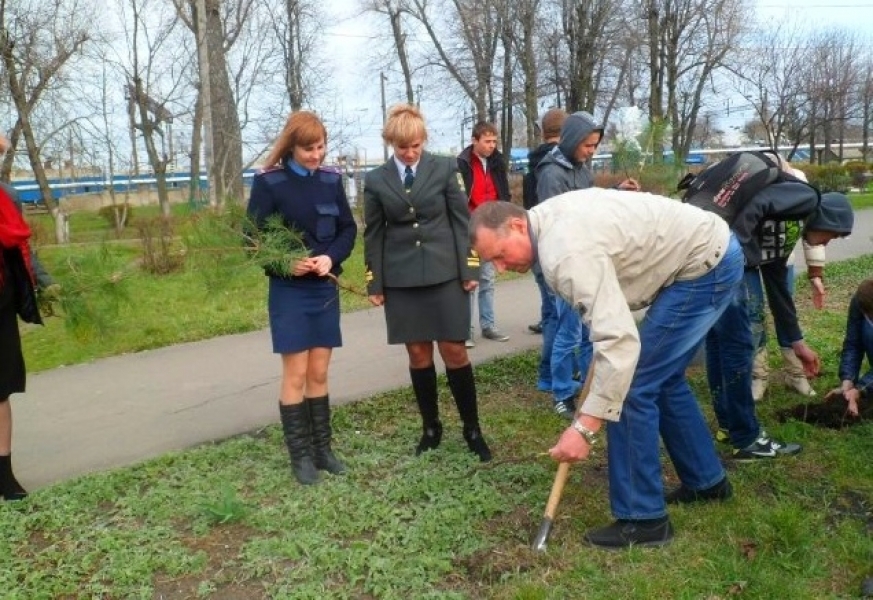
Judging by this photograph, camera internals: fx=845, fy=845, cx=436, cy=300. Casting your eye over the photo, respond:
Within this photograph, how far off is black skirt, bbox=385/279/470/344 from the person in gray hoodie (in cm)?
87

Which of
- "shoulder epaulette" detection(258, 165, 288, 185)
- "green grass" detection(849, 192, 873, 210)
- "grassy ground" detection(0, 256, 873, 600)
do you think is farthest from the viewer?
"green grass" detection(849, 192, 873, 210)

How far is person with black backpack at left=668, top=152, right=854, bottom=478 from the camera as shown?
4.11 m

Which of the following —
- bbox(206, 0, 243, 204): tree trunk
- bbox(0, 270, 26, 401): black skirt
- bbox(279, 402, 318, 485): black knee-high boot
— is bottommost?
bbox(279, 402, 318, 485): black knee-high boot

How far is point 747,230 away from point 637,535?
1671mm

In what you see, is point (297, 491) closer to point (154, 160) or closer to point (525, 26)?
point (154, 160)

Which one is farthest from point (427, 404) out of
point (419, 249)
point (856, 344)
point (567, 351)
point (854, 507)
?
point (856, 344)

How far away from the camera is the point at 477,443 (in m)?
4.33

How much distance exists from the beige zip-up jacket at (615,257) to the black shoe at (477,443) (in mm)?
1333

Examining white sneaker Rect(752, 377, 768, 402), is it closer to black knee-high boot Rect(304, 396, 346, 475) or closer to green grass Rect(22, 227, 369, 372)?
green grass Rect(22, 227, 369, 372)

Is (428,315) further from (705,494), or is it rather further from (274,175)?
(705,494)

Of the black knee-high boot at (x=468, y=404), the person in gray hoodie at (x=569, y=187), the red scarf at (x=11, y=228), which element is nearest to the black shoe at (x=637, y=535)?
the black knee-high boot at (x=468, y=404)

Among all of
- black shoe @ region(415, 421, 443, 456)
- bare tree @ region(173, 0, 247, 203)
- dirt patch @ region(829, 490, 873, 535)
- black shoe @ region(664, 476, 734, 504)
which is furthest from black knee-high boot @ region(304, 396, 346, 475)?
bare tree @ region(173, 0, 247, 203)

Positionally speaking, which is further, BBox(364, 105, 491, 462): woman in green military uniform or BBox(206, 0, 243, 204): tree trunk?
BBox(206, 0, 243, 204): tree trunk

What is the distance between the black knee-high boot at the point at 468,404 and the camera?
4285 mm
